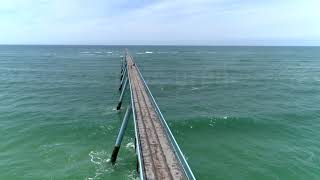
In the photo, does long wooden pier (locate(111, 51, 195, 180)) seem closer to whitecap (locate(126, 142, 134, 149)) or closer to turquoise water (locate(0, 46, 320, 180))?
whitecap (locate(126, 142, 134, 149))

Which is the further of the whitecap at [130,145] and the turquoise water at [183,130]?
the whitecap at [130,145]

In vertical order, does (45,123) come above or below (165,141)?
below

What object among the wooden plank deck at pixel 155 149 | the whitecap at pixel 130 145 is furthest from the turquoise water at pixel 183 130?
the wooden plank deck at pixel 155 149

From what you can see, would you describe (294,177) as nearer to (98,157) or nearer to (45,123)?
(98,157)

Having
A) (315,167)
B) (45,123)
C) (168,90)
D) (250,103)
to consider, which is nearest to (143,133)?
(315,167)

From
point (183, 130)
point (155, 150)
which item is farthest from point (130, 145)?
point (155, 150)

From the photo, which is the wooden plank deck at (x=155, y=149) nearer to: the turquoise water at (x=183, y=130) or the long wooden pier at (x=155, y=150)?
the long wooden pier at (x=155, y=150)

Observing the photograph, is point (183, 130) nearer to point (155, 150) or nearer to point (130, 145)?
point (130, 145)

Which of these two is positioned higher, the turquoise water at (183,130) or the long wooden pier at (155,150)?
the long wooden pier at (155,150)

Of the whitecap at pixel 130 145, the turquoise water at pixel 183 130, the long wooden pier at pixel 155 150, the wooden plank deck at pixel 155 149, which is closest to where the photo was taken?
the long wooden pier at pixel 155 150
